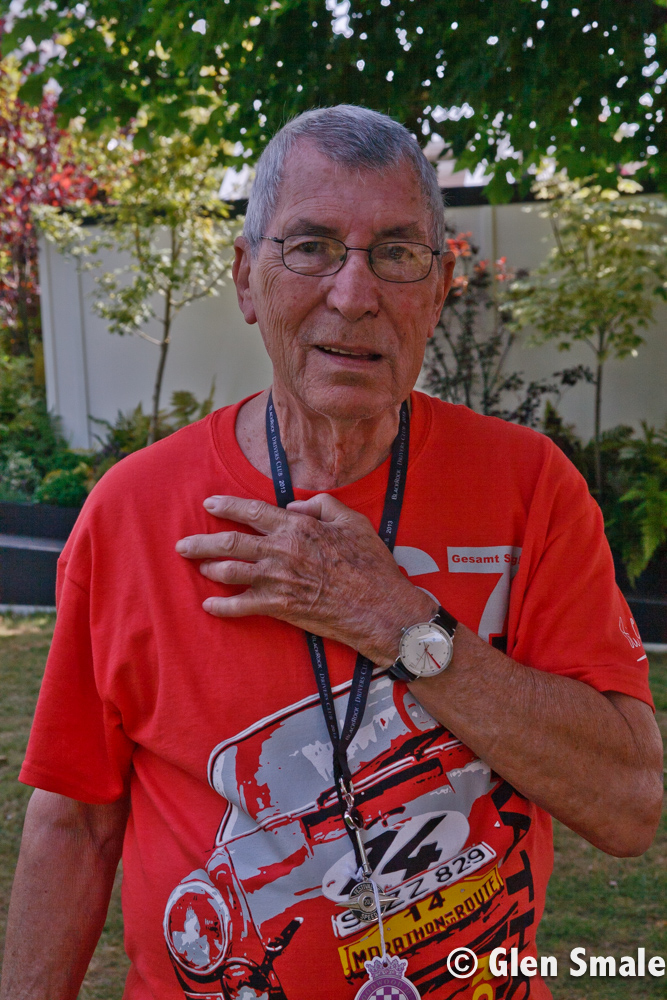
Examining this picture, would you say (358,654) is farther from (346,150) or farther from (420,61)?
(420,61)

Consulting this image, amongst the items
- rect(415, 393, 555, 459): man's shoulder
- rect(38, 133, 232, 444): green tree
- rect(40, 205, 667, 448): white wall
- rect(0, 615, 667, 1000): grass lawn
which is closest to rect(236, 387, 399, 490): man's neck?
rect(415, 393, 555, 459): man's shoulder

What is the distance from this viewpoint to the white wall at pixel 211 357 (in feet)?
29.9

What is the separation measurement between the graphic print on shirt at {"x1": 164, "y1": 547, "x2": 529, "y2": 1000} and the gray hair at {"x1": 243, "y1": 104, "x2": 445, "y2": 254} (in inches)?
36.9

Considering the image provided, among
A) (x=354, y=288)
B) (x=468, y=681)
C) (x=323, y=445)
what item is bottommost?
(x=468, y=681)

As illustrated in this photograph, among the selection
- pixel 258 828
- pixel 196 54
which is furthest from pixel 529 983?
pixel 196 54

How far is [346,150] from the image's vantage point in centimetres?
158

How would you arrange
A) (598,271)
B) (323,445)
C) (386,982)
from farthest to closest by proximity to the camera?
1. (598,271)
2. (323,445)
3. (386,982)

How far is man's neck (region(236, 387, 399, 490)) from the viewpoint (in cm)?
174

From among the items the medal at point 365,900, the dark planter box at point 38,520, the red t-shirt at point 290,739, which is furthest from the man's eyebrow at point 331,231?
the dark planter box at point 38,520

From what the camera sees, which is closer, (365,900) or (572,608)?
(365,900)

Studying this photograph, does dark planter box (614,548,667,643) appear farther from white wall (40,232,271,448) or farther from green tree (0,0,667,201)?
white wall (40,232,271,448)

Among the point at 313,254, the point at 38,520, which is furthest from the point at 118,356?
the point at 313,254

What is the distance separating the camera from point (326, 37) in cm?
348

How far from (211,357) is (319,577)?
963cm
